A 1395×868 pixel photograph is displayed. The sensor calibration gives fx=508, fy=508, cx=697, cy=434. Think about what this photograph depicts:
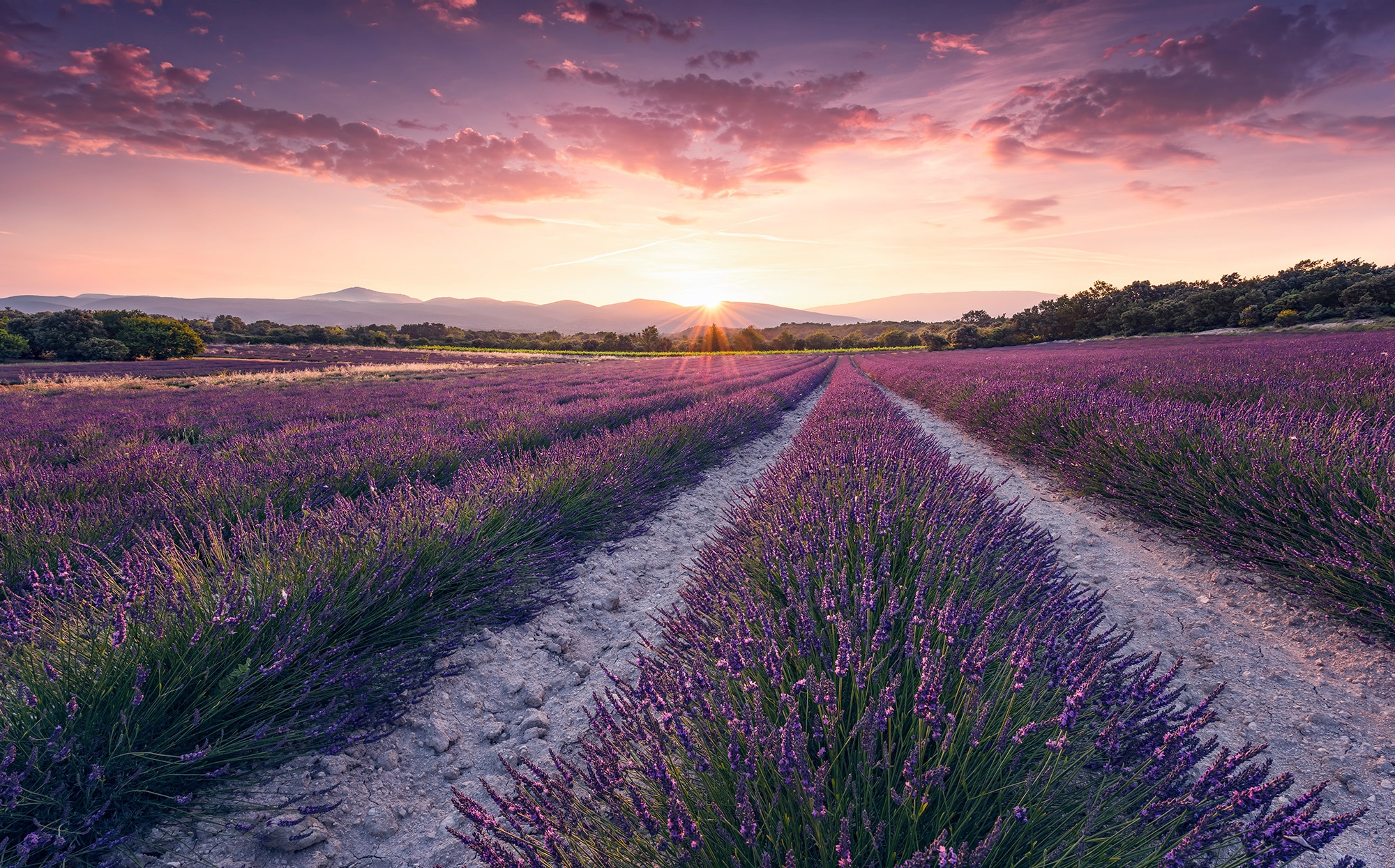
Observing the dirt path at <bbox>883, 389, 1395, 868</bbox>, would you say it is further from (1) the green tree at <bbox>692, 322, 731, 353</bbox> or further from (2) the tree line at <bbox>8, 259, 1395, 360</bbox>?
(1) the green tree at <bbox>692, 322, 731, 353</bbox>

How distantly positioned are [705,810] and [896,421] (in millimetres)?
5876

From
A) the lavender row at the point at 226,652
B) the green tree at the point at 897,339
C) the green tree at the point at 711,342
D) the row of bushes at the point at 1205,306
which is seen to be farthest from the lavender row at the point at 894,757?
the green tree at the point at 897,339

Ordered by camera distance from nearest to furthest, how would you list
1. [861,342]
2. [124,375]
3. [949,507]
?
[949,507] < [124,375] < [861,342]

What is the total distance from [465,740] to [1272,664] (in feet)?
12.0

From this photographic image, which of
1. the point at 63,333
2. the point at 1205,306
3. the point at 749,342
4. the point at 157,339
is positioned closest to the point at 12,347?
the point at 63,333

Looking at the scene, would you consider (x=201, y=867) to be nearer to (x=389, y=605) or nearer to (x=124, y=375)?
(x=389, y=605)

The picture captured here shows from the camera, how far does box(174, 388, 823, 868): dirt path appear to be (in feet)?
5.15

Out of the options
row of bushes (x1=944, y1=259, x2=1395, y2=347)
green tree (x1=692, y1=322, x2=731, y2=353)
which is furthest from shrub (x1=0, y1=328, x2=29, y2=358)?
row of bushes (x1=944, y1=259, x2=1395, y2=347)

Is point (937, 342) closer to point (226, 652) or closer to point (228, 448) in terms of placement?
point (228, 448)

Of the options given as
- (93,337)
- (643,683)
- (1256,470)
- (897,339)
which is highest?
(897,339)

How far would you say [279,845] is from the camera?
1525 mm

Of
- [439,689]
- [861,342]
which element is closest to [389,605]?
[439,689]

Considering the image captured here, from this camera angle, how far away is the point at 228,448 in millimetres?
5578

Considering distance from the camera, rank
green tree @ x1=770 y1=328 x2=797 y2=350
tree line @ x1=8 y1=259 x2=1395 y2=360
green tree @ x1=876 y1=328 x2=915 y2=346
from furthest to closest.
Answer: green tree @ x1=770 y1=328 x2=797 y2=350, green tree @ x1=876 y1=328 x2=915 y2=346, tree line @ x1=8 y1=259 x2=1395 y2=360
